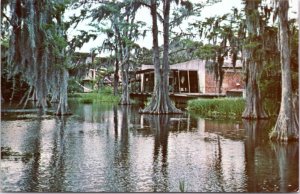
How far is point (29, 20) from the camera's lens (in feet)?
16.2

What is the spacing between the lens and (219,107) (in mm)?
11953

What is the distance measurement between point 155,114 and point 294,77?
6.33 m

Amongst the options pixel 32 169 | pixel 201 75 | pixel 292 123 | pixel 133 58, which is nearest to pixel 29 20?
pixel 32 169

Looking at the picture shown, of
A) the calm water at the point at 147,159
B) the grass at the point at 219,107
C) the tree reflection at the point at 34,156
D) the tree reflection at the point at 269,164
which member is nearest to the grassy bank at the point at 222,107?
the grass at the point at 219,107

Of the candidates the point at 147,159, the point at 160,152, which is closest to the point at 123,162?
the point at 147,159

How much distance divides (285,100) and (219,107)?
460cm

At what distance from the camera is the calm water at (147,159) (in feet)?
15.3

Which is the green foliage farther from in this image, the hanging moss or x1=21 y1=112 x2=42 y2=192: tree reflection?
the hanging moss

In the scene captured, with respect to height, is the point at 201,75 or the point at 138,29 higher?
the point at 138,29

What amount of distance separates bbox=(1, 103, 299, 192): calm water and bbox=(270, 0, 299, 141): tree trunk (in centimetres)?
21

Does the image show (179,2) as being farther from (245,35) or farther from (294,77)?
(294,77)

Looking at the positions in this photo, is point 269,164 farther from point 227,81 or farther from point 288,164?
point 227,81

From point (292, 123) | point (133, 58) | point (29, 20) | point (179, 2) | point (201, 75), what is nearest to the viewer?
point (29, 20)

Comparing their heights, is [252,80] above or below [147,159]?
above
